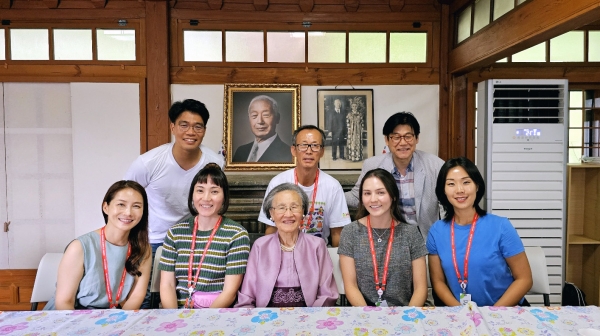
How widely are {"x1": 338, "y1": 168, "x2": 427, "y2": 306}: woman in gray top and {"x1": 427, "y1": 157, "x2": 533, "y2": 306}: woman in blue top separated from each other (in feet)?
0.38

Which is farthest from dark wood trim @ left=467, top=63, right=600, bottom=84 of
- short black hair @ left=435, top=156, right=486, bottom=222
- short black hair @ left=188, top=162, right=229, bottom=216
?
short black hair @ left=188, top=162, right=229, bottom=216

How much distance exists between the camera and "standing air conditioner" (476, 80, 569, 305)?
10.6 feet

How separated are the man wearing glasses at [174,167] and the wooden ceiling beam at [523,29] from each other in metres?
1.99

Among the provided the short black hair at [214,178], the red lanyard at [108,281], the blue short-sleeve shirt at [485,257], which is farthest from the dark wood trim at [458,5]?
the red lanyard at [108,281]

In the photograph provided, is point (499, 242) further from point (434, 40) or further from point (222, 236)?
point (434, 40)

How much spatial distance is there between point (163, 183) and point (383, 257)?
54.0 inches

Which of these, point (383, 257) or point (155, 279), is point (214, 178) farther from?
point (383, 257)

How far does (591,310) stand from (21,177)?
418 cm

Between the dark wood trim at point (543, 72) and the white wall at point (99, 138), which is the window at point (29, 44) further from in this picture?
the dark wood trim at point (543, 72)

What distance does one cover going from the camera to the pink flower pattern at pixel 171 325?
1316mm

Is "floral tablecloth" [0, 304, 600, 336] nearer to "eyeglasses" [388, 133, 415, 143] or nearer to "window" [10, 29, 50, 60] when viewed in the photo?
"eyeglasses" [388, 133, 415, 143]

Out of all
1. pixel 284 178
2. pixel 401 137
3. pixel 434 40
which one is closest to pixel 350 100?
pixel 434 40

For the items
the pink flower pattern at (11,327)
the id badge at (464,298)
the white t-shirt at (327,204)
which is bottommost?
the id badge at (464,298)

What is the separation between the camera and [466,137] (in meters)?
3.62
